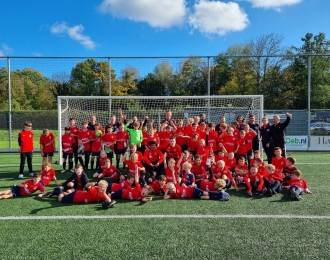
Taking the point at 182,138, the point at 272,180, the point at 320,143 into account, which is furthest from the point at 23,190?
the point at 320,143

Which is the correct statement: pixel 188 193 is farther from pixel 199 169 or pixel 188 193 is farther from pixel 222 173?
pixel 222 173

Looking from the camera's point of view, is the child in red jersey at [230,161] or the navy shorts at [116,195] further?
the child in red jersey at [230,161]

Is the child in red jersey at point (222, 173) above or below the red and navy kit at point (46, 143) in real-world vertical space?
below

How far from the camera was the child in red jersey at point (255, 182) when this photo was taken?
813 cm

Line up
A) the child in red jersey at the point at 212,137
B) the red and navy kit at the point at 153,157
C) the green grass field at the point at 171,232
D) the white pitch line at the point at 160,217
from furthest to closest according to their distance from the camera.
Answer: the child in red jersey at the point at 212,137, the red and navy kit at the point at 153,157, the white pitch line at the point at 160,217, the green grass field at the point at 171,232

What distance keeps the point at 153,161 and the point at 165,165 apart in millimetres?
372

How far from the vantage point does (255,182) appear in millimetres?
8289

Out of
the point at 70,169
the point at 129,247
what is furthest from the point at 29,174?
the point at 129,247

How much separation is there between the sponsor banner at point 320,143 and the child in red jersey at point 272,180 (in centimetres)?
958

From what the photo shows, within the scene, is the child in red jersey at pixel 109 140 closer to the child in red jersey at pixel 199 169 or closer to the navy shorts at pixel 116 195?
the child in red jersey at pixel 199 169

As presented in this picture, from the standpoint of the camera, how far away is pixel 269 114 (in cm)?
1898

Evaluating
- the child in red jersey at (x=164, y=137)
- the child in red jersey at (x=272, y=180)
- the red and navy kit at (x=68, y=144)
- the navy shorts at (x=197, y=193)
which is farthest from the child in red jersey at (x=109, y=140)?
the child in red jersey at (x=272, y=180)

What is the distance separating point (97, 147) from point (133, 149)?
2.02 metres

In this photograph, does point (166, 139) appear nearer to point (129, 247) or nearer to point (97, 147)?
point (97, 147)
